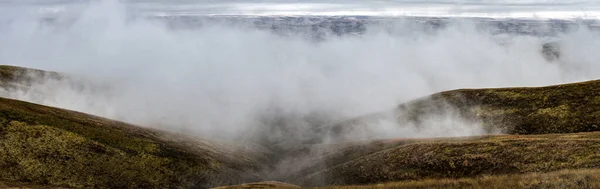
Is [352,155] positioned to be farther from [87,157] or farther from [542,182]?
[542,182]

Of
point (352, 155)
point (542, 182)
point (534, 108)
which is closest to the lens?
Result: point (542, 182)

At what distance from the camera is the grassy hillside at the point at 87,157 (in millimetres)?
79812

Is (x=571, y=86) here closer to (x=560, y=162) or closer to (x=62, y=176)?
(x=560, y=162)

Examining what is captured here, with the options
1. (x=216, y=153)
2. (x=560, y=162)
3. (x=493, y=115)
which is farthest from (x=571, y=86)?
(x=216, y=153)

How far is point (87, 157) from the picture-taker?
8888 centimetres

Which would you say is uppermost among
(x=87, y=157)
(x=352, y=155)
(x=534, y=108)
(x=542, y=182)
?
(x=542, y=182)

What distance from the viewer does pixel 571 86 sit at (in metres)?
124

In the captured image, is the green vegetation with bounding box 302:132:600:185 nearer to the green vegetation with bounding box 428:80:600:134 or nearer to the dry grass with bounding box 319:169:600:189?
the dry grass with bounding box 319:169:600:189

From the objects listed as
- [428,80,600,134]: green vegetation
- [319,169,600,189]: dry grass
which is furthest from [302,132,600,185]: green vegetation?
[428,80,600,134]: green vegetation

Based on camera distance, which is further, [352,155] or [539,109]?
[352,155]

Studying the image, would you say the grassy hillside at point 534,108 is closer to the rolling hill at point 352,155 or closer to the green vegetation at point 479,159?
the rolling hill at point 352,155

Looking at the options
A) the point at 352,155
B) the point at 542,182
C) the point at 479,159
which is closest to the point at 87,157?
the point at 352,155

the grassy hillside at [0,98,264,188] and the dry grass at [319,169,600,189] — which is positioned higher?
the dry grass at [319,169,600,189]

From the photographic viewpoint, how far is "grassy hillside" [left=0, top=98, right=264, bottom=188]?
79812mm
